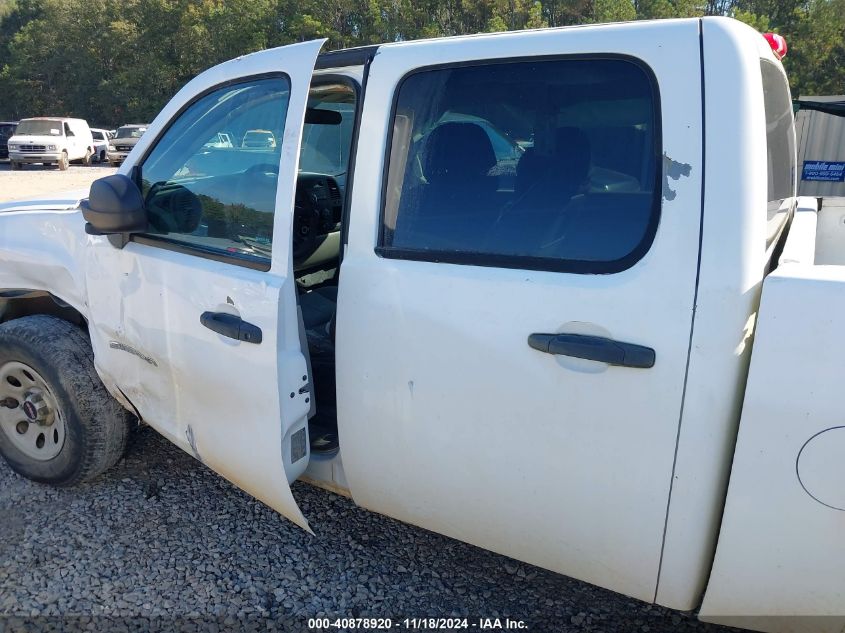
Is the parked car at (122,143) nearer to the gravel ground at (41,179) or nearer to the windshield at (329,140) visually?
the gravel ground at (41,179)

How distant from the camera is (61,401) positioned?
2.99 metres

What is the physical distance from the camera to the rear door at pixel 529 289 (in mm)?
1698

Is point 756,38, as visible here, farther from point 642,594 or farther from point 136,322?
point 136,322

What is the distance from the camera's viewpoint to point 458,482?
6.78ft

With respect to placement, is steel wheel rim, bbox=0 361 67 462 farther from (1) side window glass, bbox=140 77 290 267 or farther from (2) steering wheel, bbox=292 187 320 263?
(2) steering wheel, bbox=292 187 320 263

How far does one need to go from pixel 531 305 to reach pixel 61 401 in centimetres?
230


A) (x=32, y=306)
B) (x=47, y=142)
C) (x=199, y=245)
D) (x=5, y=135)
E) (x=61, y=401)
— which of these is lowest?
(x=61, y=401)

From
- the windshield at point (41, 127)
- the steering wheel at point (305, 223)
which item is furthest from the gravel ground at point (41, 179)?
the steering wheel at point (305, 223)

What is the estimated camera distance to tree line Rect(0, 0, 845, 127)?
79.6ft

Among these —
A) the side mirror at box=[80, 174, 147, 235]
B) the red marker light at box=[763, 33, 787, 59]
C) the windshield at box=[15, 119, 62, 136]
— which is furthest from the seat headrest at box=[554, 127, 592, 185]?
the windshield at box=[15, 119, 62, 136]

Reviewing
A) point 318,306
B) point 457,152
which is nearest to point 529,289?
point 457,152

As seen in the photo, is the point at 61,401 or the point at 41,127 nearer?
the point at 61,401

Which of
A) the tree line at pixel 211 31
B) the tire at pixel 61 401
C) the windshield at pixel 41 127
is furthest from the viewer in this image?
the windshield at pixel 41 127

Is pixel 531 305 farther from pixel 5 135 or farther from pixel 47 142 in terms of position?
pixel 5 135
